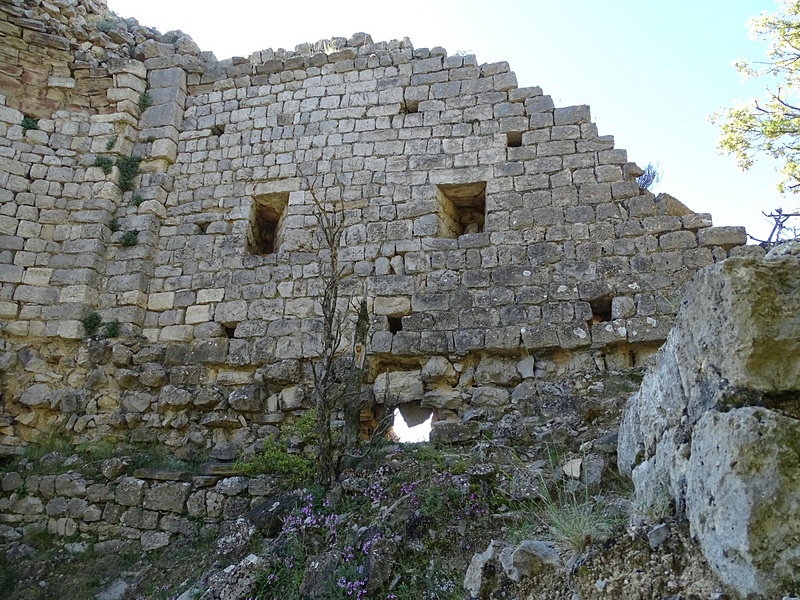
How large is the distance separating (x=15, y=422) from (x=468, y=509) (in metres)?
5.02

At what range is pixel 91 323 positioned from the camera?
7.25m

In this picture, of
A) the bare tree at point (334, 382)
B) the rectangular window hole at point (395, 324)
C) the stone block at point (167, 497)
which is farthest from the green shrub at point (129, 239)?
the rectangular window hole at point (395, 324)

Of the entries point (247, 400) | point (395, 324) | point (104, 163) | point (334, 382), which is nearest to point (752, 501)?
point (334, 382)

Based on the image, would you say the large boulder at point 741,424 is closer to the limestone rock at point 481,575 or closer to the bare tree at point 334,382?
the limestone rock at point 481,575

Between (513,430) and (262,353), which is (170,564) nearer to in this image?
(262,353)

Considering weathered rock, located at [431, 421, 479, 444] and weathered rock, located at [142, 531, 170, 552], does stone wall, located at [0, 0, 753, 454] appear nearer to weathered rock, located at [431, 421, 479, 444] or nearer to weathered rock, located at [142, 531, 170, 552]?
weathered rock, located at [431, 421, 479, 444]

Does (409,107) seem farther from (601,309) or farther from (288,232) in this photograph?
(601,309)

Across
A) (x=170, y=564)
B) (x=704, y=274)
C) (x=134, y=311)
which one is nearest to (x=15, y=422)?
(x=134, y=311)

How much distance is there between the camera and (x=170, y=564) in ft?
17.6

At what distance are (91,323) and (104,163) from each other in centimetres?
210

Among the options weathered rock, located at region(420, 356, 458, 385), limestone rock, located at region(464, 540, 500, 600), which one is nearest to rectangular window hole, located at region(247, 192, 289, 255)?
weathered rock, located at region(420, 356, 458, 385)

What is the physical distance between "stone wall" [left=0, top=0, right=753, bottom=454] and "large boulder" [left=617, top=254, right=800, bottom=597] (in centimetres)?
320

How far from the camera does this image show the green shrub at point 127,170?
8.12 metres

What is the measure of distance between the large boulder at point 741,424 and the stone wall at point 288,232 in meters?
3.20
